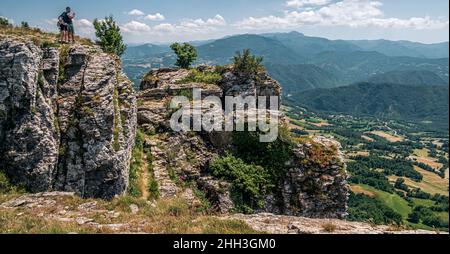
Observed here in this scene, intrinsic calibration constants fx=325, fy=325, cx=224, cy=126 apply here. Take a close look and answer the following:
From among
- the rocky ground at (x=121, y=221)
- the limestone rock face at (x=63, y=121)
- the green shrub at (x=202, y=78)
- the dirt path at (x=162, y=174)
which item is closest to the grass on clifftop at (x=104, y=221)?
the rocky ground at (x=121, y=221)

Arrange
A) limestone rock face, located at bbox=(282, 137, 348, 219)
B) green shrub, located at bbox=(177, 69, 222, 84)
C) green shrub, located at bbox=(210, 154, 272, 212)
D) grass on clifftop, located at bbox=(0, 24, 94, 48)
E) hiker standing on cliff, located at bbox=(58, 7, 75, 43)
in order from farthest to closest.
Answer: green shrub, located at bbox=(177, 69, 222, 84)
limestone rock face, located at bbox=(282, 137, 348, 219)
green shrub, located at bbox=(210, 154, 272, 212)
hiker standing on cliff, located at bbox=(58, 7, 75, 43)
grass on clifftop, located at bbox=(0, 24, 94, 48)

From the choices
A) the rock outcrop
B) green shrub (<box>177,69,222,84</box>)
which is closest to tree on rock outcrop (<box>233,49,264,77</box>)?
green shrub (<box>177,69,222,84</box>)

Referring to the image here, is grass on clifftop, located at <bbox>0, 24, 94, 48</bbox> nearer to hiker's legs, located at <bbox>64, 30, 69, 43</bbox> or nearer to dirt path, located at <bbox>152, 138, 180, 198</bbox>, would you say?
hiker's legs, located at <bbox>64, 30, 69, 43</bbox>

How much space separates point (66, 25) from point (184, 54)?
20.2 m

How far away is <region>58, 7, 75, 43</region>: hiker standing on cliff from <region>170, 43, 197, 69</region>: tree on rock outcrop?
19088 mm

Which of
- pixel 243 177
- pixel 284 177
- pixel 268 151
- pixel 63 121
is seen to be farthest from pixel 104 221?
pixel 284 177

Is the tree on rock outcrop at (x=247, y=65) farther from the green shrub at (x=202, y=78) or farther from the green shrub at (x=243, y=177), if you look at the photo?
the green shrub at (x=243, y=177)

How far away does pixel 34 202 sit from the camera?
19.6 metres

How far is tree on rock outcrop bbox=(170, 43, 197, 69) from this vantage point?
153 feet

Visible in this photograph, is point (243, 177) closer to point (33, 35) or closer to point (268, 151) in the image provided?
point (268, 151)

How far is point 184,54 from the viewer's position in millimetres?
46688
